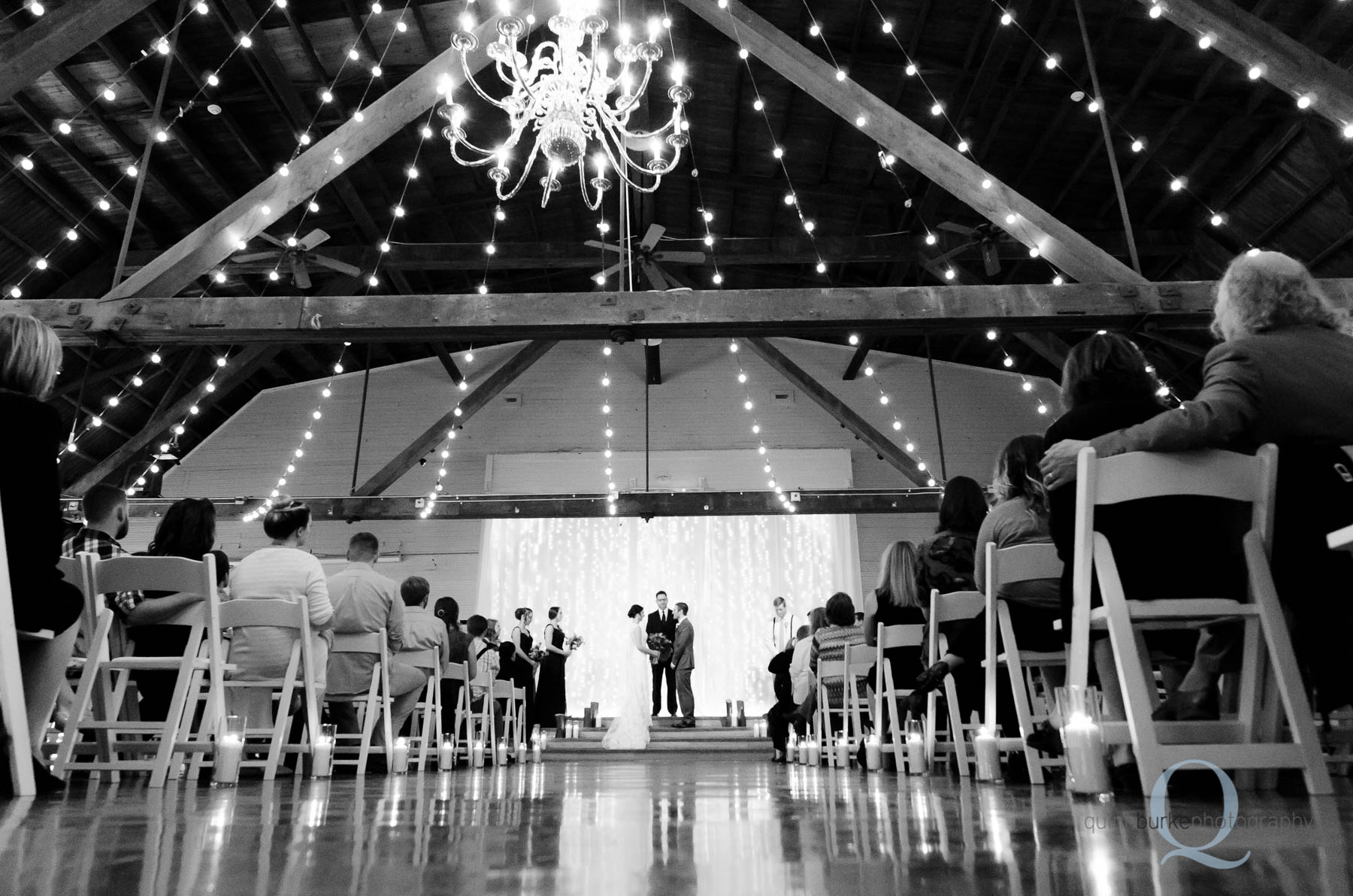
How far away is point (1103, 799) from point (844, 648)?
10.9 ft

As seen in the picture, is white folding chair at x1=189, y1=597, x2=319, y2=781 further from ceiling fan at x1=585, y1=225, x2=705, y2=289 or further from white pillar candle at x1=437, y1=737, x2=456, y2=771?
ceiling fan at x1=585, y1=225, x2=705, y2=289

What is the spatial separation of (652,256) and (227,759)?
6194 mm

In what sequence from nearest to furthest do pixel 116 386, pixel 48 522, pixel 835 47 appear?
pixel 48 522 → pixel 835 47 → pixel 116 386

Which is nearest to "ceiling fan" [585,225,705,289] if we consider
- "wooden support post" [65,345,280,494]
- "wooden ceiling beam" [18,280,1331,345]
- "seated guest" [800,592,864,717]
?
"wooden ceiling beam" [18,280,1331,345]

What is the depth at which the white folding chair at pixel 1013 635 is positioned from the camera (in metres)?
2.40

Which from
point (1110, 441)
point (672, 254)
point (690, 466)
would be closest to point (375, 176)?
point (672, 254)

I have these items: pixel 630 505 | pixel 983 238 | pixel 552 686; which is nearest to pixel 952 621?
pixel 983 238

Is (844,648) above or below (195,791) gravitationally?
above

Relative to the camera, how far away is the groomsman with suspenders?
37.1ft

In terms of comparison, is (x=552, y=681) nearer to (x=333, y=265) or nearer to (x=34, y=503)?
(x=333, y=265)

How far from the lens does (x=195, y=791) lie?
2234 mm

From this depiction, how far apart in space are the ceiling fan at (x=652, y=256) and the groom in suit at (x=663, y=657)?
384 centimetres

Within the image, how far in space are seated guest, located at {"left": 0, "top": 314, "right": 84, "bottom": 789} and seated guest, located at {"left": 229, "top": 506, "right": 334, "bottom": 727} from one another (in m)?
1.09

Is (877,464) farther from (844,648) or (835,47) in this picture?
(844,648)
